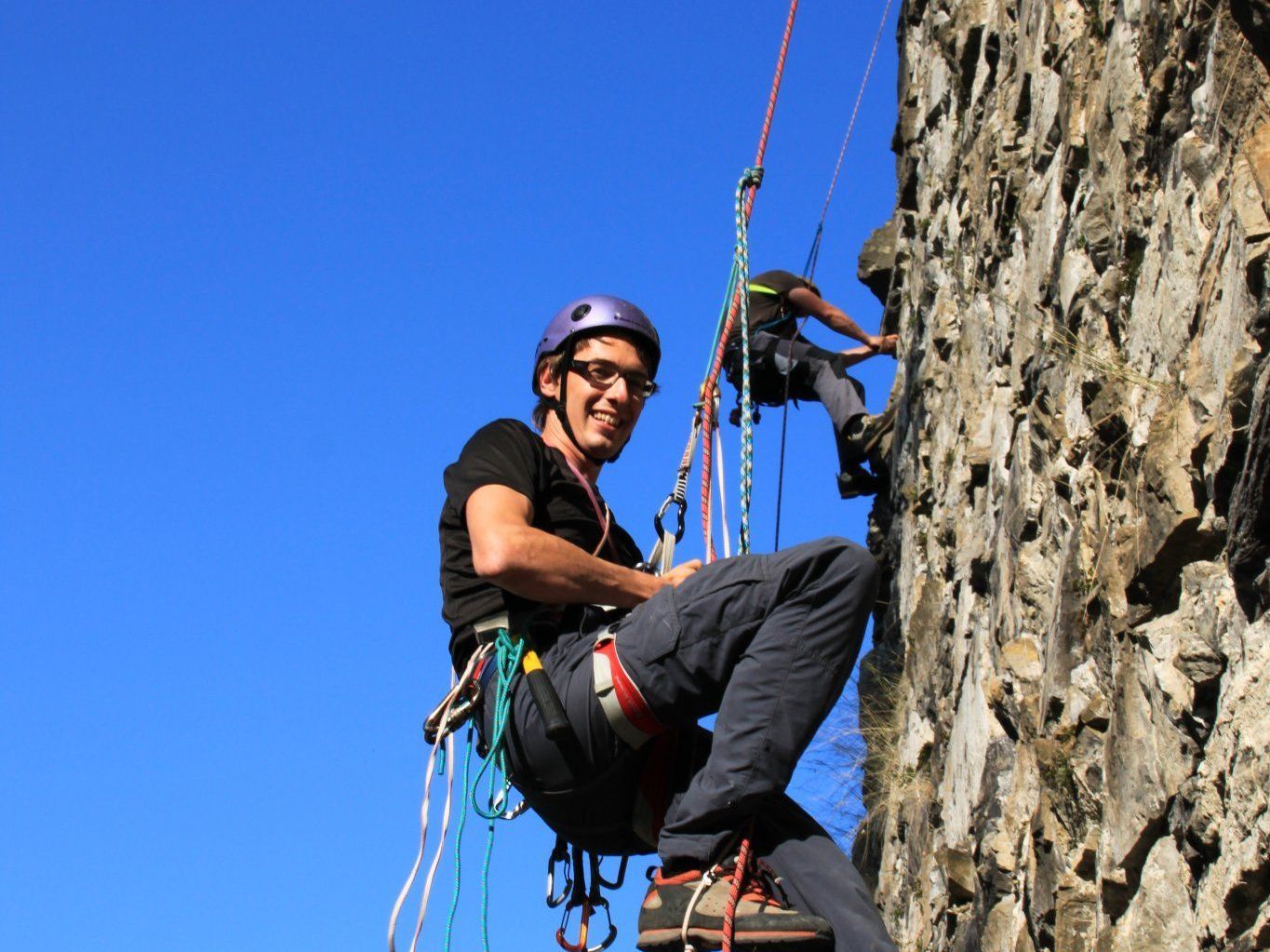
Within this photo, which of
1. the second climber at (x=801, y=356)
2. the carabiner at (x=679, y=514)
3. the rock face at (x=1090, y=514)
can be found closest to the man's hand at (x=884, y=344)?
the second climber at (x=801, y=356)

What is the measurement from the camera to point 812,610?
4410 millimetres

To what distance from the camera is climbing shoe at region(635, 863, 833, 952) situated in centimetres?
412

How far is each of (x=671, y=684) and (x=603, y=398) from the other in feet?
4.37

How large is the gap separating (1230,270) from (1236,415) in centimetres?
40

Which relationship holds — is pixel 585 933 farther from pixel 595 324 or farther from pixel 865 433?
pixel 865 433

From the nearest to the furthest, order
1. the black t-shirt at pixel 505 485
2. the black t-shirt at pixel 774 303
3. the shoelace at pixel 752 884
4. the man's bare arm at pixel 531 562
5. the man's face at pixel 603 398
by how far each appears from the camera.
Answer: the shoelace at pixel 752 884
the man's bare arm at pixel 531 562
the black t-shirt at pixel 505 485
the man's face at pixel 603 398
the black t-shirt at pixel 774 303

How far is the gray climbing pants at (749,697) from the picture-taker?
430 cm

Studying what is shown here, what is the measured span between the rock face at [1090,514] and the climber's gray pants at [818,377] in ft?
5.91

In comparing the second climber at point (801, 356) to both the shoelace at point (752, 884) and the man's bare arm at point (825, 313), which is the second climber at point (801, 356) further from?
the shoelace at point (752, 884)

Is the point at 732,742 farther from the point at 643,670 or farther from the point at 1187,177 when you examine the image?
the point at 1187,177

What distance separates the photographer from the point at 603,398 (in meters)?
5.45

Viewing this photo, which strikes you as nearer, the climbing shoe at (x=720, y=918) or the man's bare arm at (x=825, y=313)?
the climbing shoe at (x=720, y=918)

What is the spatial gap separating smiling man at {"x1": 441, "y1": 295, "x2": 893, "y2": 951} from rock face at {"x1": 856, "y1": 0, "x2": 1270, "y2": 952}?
86 centimetres

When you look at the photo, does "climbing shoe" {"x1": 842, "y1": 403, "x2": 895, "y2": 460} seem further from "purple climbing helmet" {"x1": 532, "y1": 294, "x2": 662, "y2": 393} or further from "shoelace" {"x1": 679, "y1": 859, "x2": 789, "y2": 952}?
"shoelace" {"x1": 679, "y1": 859, "x2": 789, "y2": 952}
